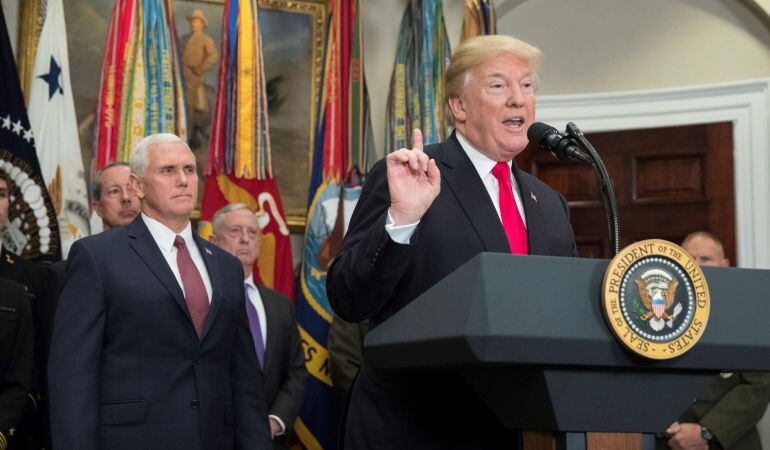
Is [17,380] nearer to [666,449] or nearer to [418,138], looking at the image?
[418,138]

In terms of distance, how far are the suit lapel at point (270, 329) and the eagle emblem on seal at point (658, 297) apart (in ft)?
11.3

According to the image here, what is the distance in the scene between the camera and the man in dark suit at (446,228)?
1.90 m

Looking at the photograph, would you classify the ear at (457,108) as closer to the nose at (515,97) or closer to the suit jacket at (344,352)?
the nose at (515,97)

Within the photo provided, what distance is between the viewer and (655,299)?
1515mm

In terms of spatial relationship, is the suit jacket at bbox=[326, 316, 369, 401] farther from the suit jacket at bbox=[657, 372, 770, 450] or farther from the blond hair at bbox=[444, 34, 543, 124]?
the blond hair at bbox=[444, 34, 543, 124]

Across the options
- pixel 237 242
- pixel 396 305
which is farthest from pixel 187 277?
pixel 237 242

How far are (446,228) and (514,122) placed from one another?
37 centimetres

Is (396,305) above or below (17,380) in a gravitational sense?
above

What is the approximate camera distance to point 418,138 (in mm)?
2078

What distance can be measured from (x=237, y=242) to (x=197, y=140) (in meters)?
1.08

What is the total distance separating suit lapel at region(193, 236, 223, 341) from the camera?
3209 mm

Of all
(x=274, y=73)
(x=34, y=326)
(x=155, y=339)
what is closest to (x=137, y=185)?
(x=155, y=339)

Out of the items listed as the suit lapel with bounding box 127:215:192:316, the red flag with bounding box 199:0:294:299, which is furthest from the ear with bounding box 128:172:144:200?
the red flag with bounding box 199:0:294:299

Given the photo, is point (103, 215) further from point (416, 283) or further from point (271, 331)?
point (416, 283)
